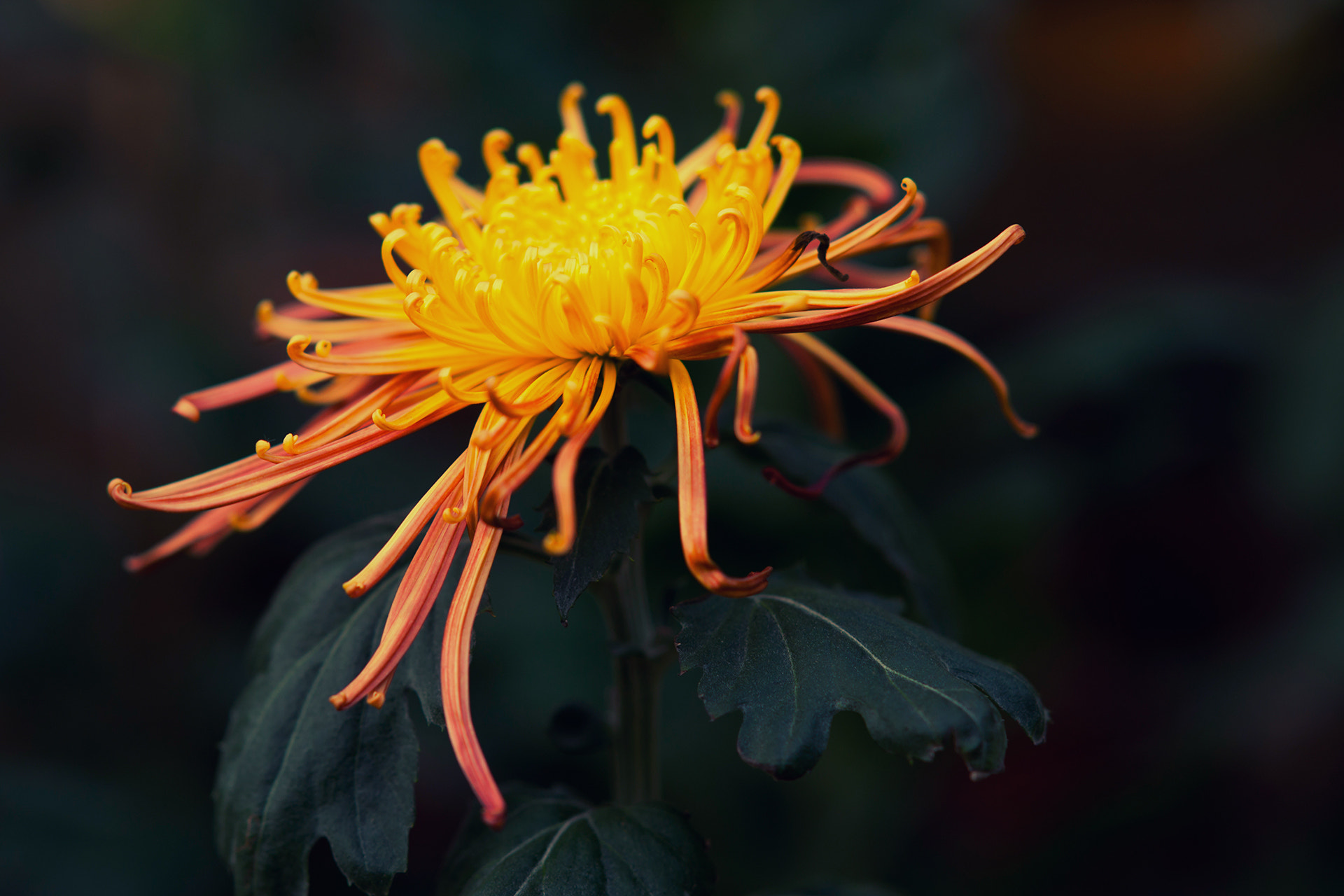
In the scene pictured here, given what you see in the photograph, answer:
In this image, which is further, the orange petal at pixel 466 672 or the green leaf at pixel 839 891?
the green leaf at pixel 839 891

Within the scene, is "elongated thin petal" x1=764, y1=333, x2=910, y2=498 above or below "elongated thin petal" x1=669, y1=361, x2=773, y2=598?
below

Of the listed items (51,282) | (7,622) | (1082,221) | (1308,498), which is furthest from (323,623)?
(1082,221)

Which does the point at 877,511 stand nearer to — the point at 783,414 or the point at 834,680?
the point at 834,680

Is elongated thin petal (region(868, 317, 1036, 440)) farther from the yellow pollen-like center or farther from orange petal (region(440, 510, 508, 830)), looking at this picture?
orange petal (region(440, 510, 508, 830))

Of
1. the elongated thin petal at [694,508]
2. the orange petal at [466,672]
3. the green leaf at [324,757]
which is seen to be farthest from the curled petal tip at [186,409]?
the elongated thin petal at [694,508]

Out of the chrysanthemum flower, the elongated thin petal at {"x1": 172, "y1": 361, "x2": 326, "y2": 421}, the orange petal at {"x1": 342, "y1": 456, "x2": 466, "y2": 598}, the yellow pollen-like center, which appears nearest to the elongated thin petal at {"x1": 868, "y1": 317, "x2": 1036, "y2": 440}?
the chrysanthemum flower

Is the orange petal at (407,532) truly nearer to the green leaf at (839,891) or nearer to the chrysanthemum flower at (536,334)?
the chrysanthemum flower at (536,334)

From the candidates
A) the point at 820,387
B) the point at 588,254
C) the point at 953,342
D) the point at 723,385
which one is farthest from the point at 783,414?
the point at 723,385
